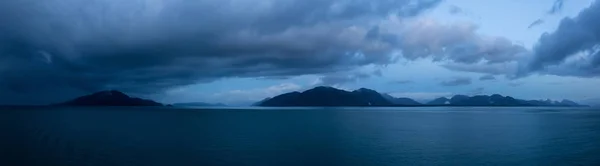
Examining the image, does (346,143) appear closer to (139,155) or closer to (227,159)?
(227,159)

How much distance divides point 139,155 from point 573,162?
38661mm

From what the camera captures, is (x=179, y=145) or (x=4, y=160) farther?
(x=179, y=145)

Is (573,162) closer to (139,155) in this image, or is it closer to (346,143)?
(346,143)

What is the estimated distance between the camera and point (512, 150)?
48.9 metres

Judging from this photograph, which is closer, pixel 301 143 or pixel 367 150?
pixel 367 150

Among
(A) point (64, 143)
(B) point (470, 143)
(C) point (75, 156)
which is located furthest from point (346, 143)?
(A) point (64, 143)

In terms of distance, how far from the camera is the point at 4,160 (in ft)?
132

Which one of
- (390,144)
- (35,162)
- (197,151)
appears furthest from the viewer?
(390,144)

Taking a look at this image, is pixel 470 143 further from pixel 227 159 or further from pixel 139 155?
pixel 139 155

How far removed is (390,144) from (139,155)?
27765 millimetres

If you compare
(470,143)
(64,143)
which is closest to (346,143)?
(470,143)

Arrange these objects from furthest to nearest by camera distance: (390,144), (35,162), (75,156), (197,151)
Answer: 1. (390,144)
2. (197,151)
3. (75,156)
4. (35,162)

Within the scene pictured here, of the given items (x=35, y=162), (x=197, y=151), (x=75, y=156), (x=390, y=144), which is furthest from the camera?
(x=390, y=144)

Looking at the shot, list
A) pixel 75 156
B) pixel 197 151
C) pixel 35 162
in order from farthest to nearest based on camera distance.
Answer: pixel 197 151, pixel 75 156, pixel 35 162
